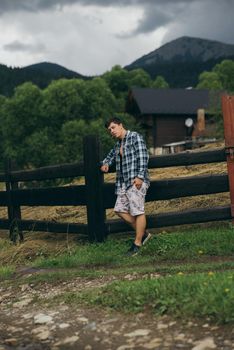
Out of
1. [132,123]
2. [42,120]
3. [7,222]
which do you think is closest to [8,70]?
[42,120]

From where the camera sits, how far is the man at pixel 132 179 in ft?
23.4

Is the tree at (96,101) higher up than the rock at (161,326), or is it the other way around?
the tree at (96,101)

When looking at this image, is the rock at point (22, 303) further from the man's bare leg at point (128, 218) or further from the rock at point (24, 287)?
the man's bare leg at point (128, 218)

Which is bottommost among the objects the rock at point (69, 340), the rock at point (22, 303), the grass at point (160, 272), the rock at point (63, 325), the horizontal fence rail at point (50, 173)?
the rock at point (69, 340)

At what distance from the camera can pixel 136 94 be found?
187ft

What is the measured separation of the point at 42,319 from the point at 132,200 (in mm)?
2686

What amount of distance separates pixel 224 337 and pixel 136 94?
177ft

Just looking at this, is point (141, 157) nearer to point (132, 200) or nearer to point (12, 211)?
point (132, 200)

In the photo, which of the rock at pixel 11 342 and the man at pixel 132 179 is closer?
the rock at pixel 11 342

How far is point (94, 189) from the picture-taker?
25.8 feet

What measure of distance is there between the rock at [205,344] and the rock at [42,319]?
139 cm

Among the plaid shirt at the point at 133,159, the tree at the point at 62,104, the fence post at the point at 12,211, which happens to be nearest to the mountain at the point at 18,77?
the tree at the point at 62,104

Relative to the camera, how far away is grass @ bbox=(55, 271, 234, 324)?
14.0 feet

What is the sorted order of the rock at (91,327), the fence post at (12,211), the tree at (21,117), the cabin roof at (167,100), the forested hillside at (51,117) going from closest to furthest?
the rock at (91,327) < the fence post at (12,211) < the forested hillside at (51,117) < the tree at (21,117) < the cabin roof at (167,100)
